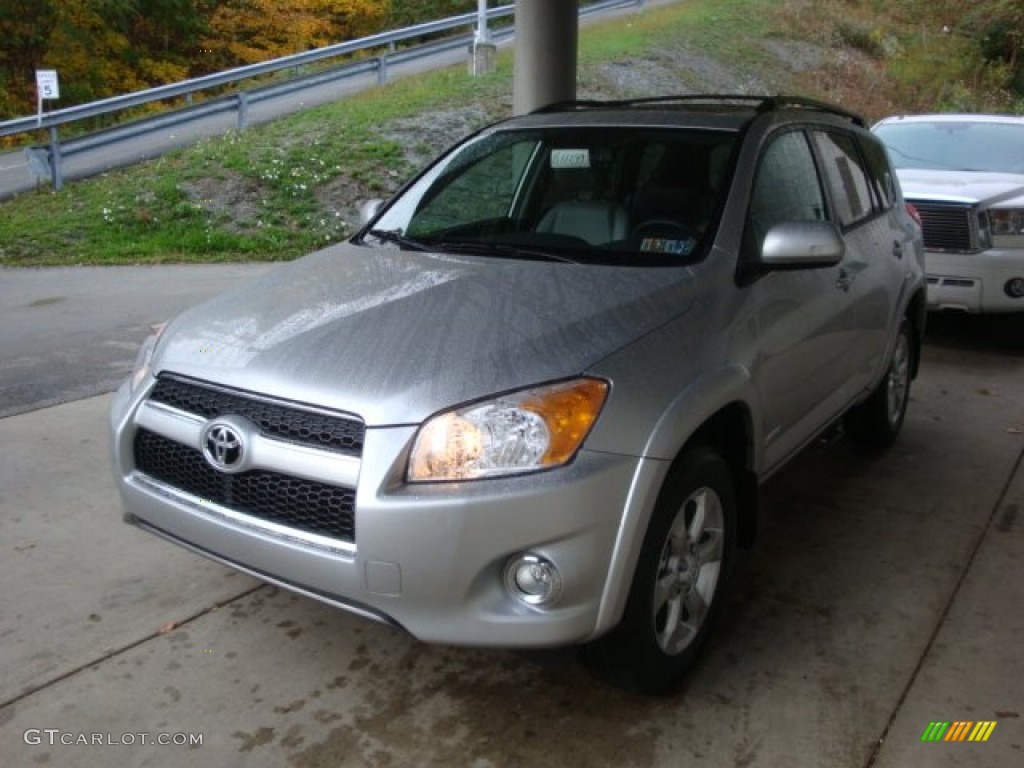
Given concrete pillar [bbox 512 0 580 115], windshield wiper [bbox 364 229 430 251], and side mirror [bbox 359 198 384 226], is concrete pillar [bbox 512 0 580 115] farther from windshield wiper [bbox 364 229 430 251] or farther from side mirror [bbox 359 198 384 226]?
windshield wiper [bbox 364 229 430 251]

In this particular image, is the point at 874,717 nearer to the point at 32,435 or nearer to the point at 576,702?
the point at 576,702

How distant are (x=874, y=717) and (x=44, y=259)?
1033 centimetres

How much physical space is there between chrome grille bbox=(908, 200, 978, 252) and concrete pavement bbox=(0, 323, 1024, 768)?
3.27m

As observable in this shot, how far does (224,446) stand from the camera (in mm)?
2854

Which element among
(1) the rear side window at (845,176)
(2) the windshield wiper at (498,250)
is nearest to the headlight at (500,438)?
(2) the windshield wiper at (498,250)

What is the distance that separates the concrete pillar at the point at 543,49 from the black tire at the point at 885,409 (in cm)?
388

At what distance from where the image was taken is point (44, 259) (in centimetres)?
1092

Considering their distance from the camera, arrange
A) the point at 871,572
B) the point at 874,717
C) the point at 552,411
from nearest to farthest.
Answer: the point at 552,411, the point at 874,717, the point at 871,572

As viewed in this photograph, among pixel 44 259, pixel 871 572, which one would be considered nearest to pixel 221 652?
pixel 871 572

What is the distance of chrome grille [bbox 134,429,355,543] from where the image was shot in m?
2.70

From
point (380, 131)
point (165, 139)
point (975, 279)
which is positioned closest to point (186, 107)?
point (165, 139)

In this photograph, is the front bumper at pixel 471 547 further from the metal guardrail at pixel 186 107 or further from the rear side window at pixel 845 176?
the metal guardrail at pixel 186 107

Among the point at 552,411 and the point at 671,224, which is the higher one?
the point at 671,224

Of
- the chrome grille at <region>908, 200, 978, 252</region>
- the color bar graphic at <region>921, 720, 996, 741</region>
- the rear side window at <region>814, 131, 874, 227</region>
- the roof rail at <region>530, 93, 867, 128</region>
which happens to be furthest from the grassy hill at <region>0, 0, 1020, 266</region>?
the color bar graphic at <region>921, 720, 996, 741</region>
